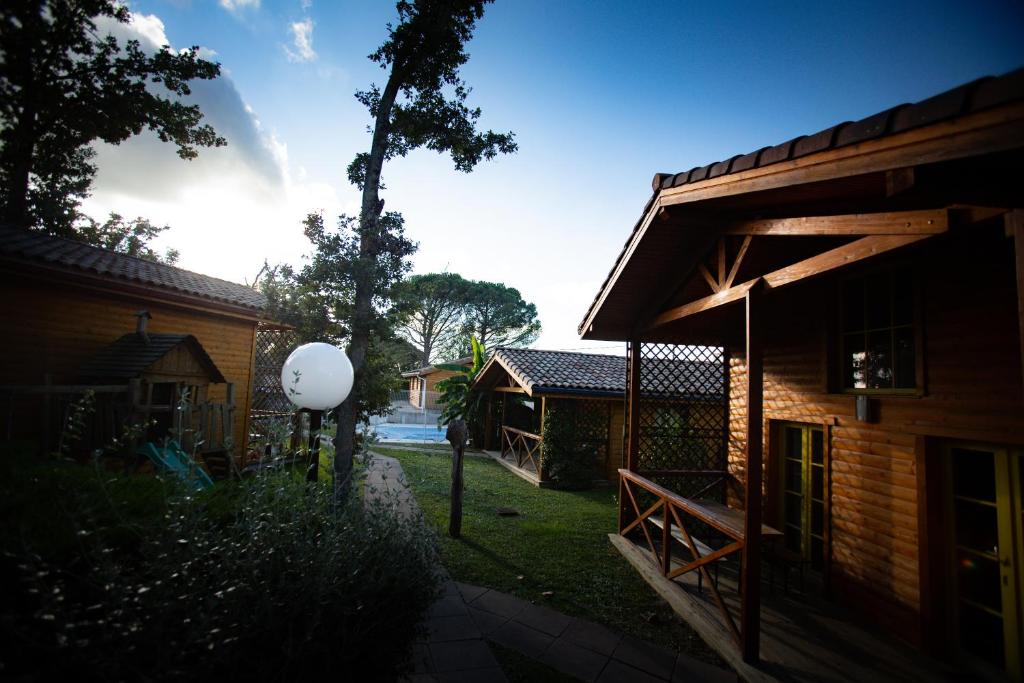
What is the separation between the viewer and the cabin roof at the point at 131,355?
696 centimetres

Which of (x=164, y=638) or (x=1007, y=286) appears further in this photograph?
(x=1007, y=286)

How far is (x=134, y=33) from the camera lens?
984 centimetres

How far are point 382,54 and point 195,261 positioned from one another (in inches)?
821

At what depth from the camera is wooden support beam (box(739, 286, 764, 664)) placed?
346 cm

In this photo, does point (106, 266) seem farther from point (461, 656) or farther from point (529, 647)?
point (529, 647)

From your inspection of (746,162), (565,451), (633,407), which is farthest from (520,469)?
(746,162)

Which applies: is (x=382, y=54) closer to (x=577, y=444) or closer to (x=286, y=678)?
(x=286, y=678)

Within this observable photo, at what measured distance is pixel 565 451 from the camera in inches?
433

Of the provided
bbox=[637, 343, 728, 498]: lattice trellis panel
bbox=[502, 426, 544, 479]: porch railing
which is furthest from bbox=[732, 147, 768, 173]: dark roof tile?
bbox=[502, 426, 544, 479]: porch railing

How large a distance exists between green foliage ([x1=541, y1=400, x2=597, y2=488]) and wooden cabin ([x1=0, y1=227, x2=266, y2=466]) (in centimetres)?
703

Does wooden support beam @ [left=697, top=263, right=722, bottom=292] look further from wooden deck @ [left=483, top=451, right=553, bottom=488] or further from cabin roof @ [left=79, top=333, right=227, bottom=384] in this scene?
cabin roof @ [left=79, top=333, right=227, bottom=384]

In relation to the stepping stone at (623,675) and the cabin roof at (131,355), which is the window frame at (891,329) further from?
the cabin roof at (131,355)

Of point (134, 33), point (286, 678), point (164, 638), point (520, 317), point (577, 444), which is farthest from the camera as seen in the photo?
point (520, 317)

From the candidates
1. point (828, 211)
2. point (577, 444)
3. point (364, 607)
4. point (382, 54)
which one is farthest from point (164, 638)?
point (577, 444)
